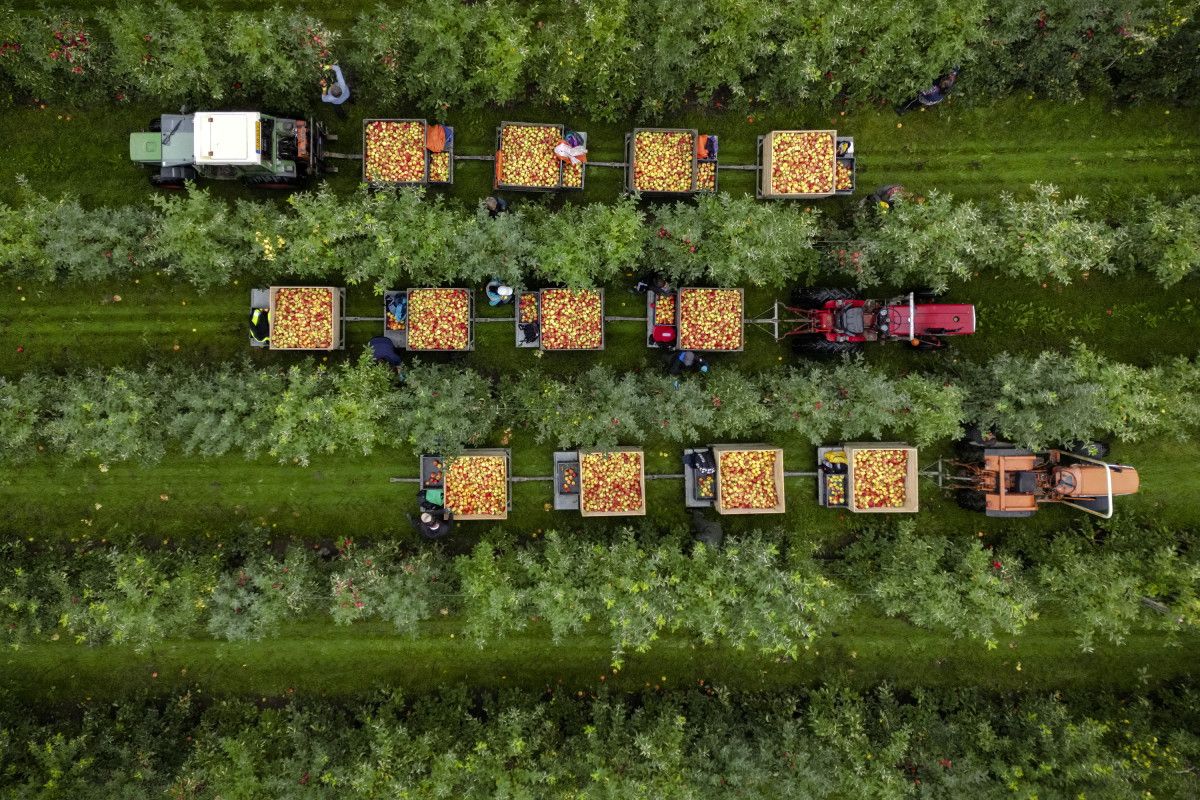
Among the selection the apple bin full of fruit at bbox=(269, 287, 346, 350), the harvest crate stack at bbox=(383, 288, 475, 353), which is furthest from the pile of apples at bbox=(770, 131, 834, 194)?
the apple bin full of fruit at bbox=(269, 287, 346, 350)

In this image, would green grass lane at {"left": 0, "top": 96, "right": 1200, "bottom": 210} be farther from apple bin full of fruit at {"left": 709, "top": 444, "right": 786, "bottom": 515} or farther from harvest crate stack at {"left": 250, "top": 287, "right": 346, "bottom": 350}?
apple bin full of fruit at {"left": 709, "top": 444, "right": 786, "bottom": 515}

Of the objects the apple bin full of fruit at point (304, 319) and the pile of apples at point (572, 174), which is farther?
the pile of apples at point (572, 174)

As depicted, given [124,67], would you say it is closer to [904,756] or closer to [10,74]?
[10,74]

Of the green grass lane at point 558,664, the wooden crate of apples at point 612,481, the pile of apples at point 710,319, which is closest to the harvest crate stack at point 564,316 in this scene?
the pile of apples at point 710,319

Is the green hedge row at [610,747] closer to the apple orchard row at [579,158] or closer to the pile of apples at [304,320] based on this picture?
the pile of apples at [304,320]

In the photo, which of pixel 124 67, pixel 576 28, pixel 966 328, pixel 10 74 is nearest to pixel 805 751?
pixel 966 328

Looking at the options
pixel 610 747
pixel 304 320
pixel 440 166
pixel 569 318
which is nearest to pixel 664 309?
pixel 569 318
